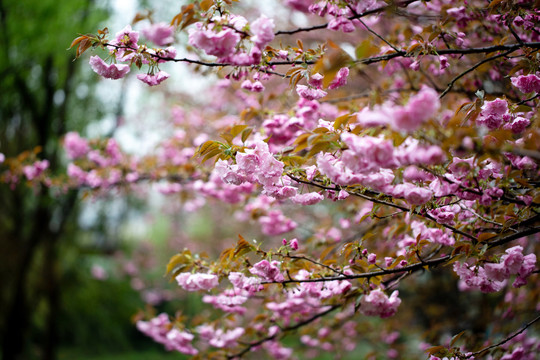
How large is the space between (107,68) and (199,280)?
68 cm

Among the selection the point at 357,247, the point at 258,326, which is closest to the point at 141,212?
the point at 258,326

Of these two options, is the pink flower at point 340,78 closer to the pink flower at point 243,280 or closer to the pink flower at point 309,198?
the pink flower at point 309,198

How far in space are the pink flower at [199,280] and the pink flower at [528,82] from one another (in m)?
1.08

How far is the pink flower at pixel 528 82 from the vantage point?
1.19m

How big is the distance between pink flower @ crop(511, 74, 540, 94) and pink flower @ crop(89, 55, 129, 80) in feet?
3.67

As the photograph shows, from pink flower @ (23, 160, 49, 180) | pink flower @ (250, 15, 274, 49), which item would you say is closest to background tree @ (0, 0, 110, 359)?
pink flower @ (23, 160, 49, 180)

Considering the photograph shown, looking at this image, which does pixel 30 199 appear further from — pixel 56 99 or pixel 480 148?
pixel 480 148

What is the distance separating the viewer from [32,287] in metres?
4.92

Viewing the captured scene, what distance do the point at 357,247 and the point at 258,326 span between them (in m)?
0.79

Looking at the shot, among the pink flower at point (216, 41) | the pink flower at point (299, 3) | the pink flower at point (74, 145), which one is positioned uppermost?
the pink flower at point (74, 145)

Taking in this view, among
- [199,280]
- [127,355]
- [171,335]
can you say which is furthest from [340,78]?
[127,355]

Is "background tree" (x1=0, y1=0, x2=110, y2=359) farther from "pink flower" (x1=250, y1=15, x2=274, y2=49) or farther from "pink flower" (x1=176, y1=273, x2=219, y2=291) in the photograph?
"pink flower" (x1=250, y1=15, x2=274, y2=49)

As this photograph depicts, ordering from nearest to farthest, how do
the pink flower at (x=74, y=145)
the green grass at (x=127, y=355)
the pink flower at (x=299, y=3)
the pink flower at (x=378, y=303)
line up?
the pink flower at (x=378, y=303) < the pink flower at (x=299, y=3) < the pink flower at (x=74, y=145) < the green grass at (x=127, y=355)

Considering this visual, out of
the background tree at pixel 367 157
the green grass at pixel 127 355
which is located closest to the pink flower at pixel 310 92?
the background tree at pixel 367 157
